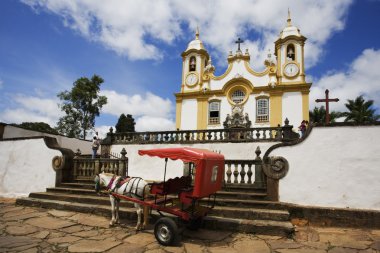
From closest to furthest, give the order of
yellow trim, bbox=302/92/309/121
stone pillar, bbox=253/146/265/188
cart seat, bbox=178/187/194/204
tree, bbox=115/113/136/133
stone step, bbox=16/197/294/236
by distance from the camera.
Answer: cart seat, bbox=178/187/194/204 < stone step, bbox=16/197/294/236 < stone pillar, bbox=253/146/265/188 < yellow trim, bbox=302/92/309/121 < tree, bbox=115/113/136/133

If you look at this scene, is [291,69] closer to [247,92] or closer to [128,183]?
[247,92]

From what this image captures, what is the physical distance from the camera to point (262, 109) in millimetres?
21578

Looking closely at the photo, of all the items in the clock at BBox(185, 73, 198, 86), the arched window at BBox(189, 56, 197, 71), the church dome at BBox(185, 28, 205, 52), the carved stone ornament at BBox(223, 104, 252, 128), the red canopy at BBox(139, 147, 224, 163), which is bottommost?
the red canopy at BBox(139, 147, 224, 163)

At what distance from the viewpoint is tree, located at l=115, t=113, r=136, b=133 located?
34031mm

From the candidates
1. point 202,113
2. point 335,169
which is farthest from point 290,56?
point 335,169

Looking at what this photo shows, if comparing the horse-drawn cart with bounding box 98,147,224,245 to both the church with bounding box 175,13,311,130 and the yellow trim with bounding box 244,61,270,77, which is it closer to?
the church with bounding box 175,13,311,130

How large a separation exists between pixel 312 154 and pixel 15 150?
11.9 metres

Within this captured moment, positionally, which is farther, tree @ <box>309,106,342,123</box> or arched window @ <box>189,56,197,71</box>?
tree @ <box>309,106,342,123</box>

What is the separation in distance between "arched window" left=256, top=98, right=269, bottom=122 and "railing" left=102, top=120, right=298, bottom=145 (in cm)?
774

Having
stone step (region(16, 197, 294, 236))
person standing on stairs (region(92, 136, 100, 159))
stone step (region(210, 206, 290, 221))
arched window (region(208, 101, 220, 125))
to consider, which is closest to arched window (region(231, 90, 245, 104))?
arched window (region(208, 101, 220, 125))

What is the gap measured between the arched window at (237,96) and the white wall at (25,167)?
631 inches

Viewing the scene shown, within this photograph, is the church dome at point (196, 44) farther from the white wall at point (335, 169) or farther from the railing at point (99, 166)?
the white wall at point (335, 169)

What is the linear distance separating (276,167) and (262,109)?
14.9 meters

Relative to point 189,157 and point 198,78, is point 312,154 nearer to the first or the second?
point 189,157
